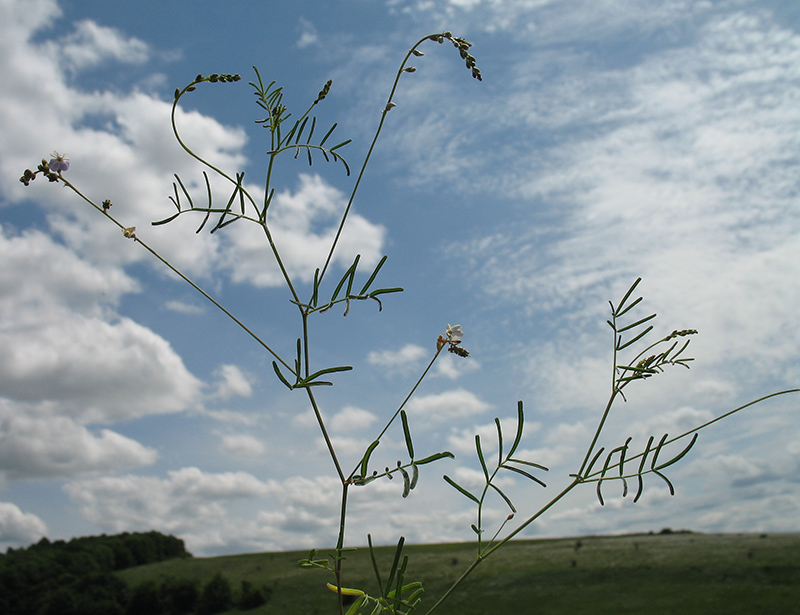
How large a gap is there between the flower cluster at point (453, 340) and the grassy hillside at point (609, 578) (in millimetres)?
27428

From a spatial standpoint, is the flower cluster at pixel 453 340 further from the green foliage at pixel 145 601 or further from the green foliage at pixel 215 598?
the green foliage at pixel 145 601

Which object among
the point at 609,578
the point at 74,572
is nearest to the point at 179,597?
the point at 74,572

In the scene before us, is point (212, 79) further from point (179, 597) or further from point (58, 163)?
point (179, 597)

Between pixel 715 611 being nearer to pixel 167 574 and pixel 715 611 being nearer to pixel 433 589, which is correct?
pixel 433 589

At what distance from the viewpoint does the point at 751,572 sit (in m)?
31.5

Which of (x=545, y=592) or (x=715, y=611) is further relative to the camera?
(x=545, y=592)

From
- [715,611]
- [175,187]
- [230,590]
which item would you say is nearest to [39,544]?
[230,590]

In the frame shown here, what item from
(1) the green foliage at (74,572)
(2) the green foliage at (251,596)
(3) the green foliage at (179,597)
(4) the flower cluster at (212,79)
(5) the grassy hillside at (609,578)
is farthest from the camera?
(1) the green foliage at (74,572)

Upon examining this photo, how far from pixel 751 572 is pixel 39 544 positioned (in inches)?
2448

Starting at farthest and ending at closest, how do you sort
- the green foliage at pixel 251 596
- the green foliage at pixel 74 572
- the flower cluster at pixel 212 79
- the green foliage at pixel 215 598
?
the green foliage at pixel 74 572
the green foliage at pixel 215 598
the green foliage at pixel 251 596
the flower cluster at pixel 212 79

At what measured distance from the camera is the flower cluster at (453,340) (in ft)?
5.27

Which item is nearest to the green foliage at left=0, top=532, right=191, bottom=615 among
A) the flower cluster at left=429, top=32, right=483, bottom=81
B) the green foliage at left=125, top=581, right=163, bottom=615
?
the green foliage at left=125, top=581, right=163, bottom=615

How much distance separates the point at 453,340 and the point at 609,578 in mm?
37416

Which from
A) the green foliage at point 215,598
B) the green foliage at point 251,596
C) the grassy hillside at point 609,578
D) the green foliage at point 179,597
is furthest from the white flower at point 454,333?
the green foliage at point 179,597
